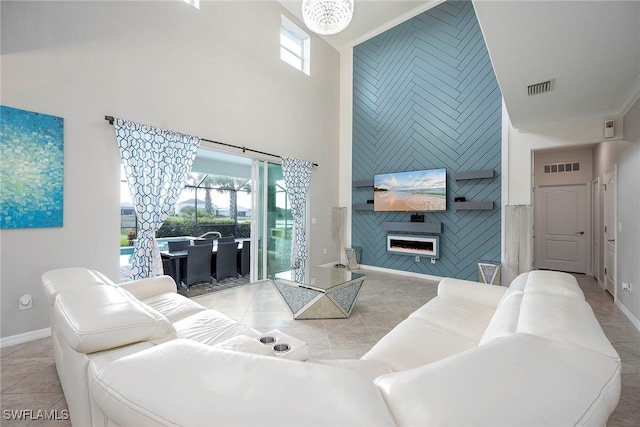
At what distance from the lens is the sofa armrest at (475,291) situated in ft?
7.75

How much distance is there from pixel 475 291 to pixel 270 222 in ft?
11.8

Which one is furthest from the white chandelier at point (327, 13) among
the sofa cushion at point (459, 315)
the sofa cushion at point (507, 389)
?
the sofa cushion at point (507, 389)

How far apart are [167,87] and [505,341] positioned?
4.33 m

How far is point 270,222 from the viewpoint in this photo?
16.9ft

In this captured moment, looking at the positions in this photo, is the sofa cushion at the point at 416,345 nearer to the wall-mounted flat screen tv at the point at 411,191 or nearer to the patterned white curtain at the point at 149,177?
the patterned white curtain at the point at 149,177

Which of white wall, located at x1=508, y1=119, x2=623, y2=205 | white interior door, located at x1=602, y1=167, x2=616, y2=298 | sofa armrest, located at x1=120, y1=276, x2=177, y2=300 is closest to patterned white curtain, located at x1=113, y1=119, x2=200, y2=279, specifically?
sofa armrest, located at x1=120, y1=276, x2=177, y2=300

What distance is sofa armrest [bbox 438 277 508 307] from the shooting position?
93.0 inches

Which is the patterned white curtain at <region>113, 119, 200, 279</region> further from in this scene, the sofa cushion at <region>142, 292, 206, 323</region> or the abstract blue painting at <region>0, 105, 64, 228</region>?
the sofa cushion at <region>142, 292, 206, 323</region>

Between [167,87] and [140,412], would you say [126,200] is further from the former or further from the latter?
[140,412]

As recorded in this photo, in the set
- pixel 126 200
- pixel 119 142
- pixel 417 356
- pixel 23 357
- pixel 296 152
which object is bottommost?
pixel 23 357

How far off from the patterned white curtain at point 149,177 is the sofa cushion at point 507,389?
351 cm

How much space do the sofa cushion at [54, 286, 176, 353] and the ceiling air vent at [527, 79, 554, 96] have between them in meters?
3.83

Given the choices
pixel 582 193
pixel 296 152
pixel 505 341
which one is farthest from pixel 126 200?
pixel 582 193

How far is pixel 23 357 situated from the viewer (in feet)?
7.59
